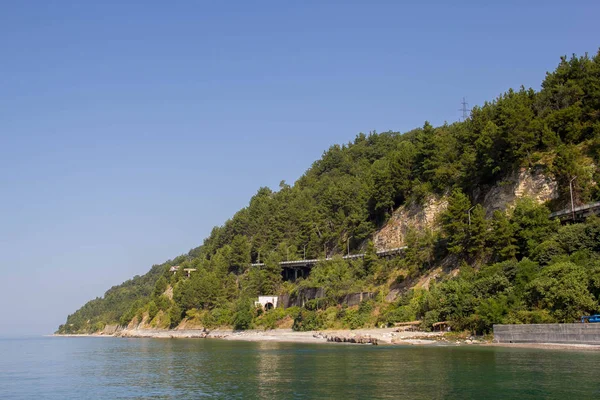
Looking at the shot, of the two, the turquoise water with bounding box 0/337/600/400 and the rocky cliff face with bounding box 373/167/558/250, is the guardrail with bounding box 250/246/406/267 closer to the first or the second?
the rocky cliff face with bounding box 373/167/558/250

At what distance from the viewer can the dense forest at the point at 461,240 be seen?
188 feet

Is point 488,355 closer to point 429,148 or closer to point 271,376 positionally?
point 271,376

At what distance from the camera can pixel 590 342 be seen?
→ 45312mm

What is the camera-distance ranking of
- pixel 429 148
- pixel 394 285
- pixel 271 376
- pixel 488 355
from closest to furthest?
pixel 271 376, pixel 488 355, pixel 394 285, pixel 429 148

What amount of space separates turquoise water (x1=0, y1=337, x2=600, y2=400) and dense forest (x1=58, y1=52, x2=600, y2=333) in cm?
954

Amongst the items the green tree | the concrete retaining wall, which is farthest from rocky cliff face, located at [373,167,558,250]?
the concrete retaining wall

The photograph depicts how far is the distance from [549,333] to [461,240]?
27530 millimetres

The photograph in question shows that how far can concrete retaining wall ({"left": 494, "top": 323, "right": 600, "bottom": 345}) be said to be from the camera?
45406 mm

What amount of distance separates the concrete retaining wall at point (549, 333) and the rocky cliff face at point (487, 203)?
23.8 meters

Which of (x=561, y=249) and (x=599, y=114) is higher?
(x=599, y=114)

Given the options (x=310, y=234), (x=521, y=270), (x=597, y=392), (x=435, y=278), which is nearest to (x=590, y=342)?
(x=521, y=270)

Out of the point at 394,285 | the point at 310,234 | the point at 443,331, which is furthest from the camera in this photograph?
the point at 310,234

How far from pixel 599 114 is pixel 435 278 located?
2882cm

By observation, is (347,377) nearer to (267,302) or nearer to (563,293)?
(563,293)
